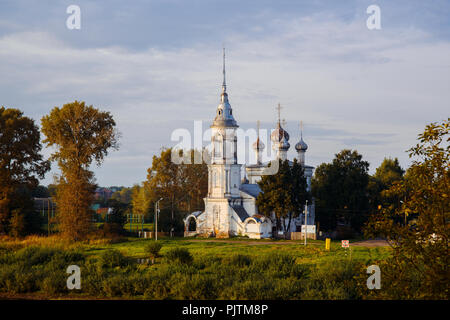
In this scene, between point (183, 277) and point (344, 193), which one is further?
point (344, 193)

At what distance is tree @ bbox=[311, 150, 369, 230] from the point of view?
211 ft

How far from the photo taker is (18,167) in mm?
56188

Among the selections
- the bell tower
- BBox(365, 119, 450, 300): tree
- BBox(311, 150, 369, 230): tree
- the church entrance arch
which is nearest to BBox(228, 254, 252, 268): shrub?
BBox(365, 119, 450, 300): tree

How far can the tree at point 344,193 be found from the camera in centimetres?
6425

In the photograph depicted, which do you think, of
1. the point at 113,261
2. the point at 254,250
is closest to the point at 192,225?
the point at 254,250

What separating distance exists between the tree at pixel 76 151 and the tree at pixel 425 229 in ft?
134

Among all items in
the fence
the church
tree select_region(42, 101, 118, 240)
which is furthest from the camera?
the church

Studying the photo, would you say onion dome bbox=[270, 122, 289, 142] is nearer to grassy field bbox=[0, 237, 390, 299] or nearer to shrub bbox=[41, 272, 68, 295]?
grassy field bbox=[0, 237, 390, 299]

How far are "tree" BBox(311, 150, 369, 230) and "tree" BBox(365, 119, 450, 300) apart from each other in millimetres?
49423

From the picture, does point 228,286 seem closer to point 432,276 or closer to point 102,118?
point 432,276

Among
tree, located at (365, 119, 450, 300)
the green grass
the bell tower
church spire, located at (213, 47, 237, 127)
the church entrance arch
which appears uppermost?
church spire, located at (213, 47, 237, 127)

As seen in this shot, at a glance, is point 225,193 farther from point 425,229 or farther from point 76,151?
point 425,229

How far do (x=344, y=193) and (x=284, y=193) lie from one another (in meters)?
10.7
